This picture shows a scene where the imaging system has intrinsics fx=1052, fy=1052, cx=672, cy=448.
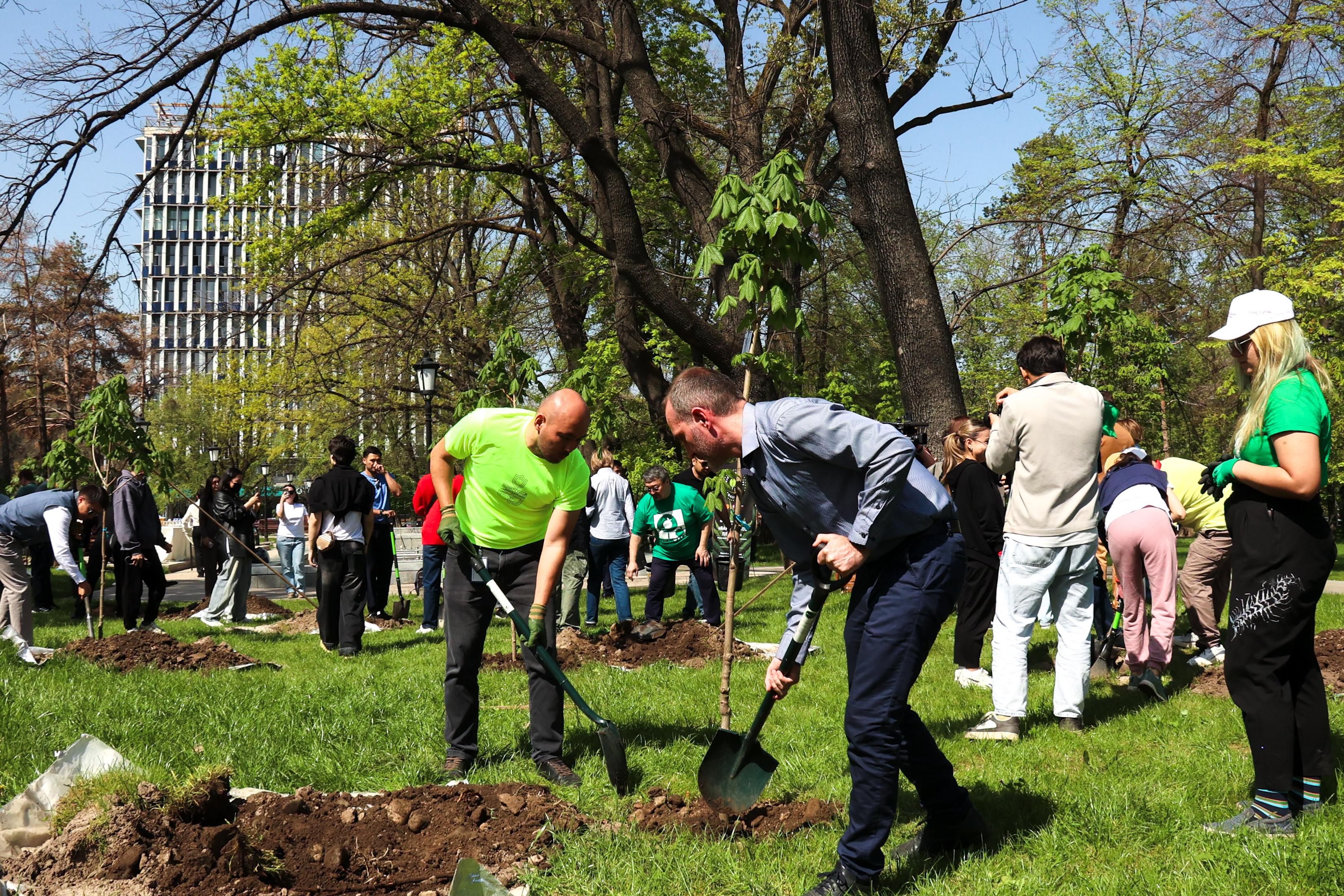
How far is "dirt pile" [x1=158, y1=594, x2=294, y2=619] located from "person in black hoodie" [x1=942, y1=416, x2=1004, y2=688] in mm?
9543

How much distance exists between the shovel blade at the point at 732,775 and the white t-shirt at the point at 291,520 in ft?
38.5

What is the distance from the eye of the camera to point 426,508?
10.8 metres

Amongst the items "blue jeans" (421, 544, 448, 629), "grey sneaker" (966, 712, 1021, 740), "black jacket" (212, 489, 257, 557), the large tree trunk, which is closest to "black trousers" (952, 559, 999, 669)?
"grey sneaker" (966, 712, 1021, 740)

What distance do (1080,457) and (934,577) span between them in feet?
7.37

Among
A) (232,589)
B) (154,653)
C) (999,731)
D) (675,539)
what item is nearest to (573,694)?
(999,731)

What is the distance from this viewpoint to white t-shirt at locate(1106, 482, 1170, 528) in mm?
6543

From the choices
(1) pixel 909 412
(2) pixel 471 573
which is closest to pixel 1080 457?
(2) pixel 471 573

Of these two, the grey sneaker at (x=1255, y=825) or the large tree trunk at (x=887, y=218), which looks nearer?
the grey sneaker at (x=1255, y=825)

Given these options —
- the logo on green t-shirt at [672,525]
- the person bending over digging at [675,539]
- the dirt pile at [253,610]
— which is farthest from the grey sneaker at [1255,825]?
the dirt pile at [253,610]

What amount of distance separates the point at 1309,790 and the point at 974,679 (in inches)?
130

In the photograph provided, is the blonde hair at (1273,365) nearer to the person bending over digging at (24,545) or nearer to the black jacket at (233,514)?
the person bending over digging at (24,545)

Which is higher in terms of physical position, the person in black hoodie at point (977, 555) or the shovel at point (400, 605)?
the person in black hoodie at point (977, 555)

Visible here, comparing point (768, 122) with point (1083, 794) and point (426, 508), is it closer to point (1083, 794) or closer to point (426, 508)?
point (426, 508)

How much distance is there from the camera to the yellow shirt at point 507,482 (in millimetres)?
5273
